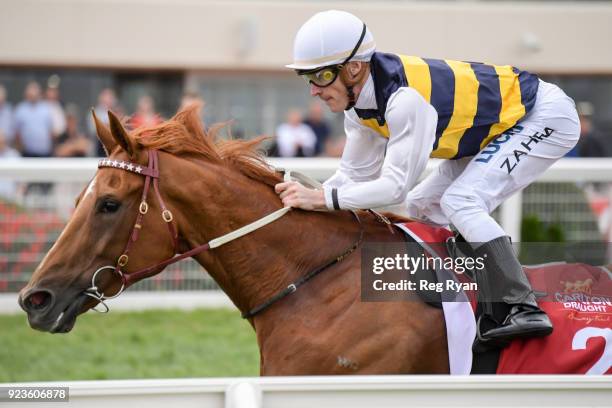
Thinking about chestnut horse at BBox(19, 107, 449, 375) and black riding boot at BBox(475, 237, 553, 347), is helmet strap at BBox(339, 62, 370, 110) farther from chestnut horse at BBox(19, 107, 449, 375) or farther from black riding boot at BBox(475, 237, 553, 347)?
black riding boot at BBox(475, 237, 553, 347)

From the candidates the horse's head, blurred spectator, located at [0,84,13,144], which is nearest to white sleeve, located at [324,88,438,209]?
the horse's head

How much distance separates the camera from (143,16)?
14906 millimetres

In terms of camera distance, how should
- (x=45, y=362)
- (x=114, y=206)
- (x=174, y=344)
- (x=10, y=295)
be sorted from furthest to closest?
(x=10, y=295), (x=174, y=344), (x=45, y=362), (x=114, y=206)

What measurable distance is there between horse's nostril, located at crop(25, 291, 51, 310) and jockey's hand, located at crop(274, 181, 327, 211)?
916 millimetres

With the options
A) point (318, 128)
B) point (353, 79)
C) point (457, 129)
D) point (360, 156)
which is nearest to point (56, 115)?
point (318, 128)

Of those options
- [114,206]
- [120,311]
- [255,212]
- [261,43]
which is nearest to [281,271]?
[255,212]

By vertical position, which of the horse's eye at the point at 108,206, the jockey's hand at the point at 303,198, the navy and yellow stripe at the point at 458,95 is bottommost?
the jockey's hand at the point at 303,198

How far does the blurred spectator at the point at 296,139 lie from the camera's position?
1173cm

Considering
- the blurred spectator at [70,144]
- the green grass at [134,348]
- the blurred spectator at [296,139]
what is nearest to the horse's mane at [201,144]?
the green grass at [134,348]

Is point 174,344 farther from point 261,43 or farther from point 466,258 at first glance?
point 261,43

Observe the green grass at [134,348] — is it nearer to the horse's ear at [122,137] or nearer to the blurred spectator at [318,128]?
the horse's ear at [122,137]

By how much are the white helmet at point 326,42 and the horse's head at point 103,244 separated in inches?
26.4

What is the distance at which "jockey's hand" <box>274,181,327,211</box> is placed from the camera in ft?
10.9

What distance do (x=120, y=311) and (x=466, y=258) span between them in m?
4.32
